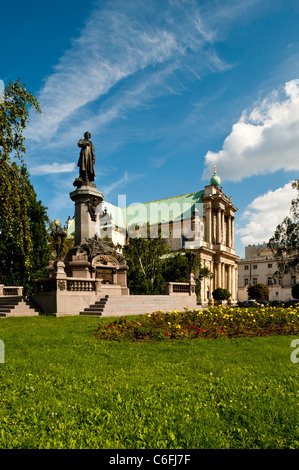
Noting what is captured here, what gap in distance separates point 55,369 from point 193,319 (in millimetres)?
7537

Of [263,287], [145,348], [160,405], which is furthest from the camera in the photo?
[263,287]

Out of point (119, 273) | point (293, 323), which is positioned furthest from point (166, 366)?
point (119, 273)

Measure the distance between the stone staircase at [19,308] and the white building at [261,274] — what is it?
89.7 metres

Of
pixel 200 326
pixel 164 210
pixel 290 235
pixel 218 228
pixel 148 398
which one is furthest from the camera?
pixel 164 210

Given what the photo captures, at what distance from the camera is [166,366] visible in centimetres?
781

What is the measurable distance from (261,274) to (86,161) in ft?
305

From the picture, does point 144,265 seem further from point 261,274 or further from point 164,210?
point 261,274

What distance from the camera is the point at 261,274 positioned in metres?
108

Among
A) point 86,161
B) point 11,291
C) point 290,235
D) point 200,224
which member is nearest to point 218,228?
Answer: point 200,224

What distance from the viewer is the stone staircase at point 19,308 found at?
19.9m

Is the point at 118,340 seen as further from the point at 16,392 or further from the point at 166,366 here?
the point at 16,392

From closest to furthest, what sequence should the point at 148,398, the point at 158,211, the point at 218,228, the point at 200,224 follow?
the point at 148,398
the point at 200,224
the point at 218,228
the point at 158,211

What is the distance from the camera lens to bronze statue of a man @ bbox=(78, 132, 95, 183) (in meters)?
25.7

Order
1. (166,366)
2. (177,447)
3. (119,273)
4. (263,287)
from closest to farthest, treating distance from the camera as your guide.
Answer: (177,447) → (166,366) → (119,273) → (263,287)
